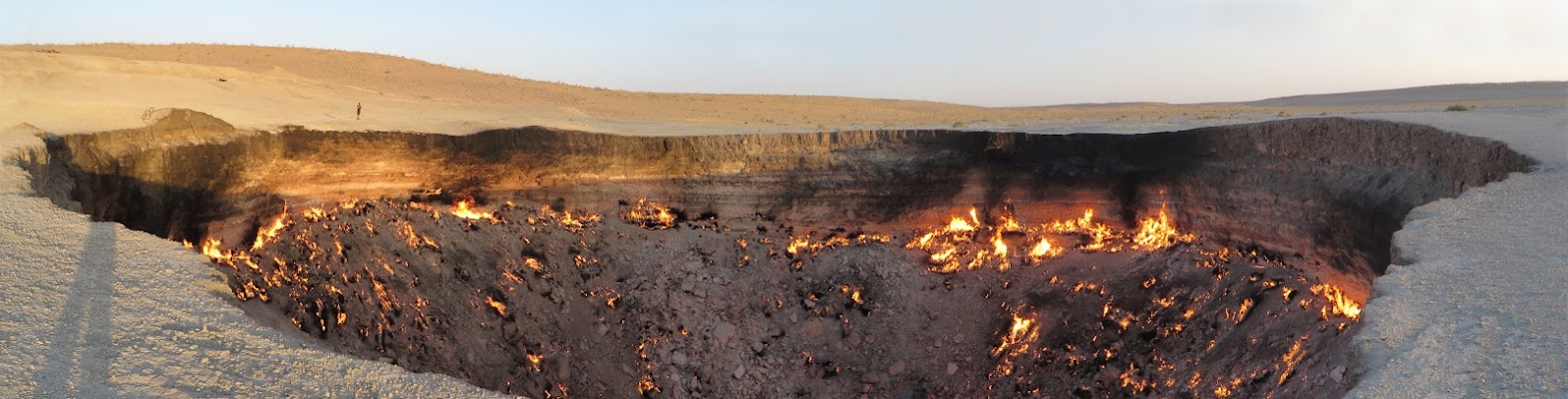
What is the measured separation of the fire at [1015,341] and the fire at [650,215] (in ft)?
13.2

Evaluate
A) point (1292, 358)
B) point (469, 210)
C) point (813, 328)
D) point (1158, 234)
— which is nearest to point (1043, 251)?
point (1158, 234)

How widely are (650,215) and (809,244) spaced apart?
77.6 inches

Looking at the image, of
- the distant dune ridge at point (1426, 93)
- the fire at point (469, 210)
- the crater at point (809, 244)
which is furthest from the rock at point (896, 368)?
the distant dune ridge at point (1426, 93)

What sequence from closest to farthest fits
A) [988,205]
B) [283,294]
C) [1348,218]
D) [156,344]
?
[156,344]
[283,294]
[1348,218]
[988,205]

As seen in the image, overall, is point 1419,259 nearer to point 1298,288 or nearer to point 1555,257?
point 1555,257

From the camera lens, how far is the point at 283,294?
23.3 ft

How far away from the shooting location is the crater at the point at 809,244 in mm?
8195

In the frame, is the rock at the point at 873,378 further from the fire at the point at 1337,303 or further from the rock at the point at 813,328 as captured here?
the fire at the point at 1337,303

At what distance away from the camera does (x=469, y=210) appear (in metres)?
10.1

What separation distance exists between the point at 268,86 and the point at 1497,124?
19664 millimetres

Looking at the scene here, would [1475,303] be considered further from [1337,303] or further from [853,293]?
[853,293]

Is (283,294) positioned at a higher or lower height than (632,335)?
higher

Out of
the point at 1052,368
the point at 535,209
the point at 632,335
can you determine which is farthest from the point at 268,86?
the point at 1052,368

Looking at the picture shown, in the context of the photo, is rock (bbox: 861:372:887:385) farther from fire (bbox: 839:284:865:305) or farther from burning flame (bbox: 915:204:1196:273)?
burning flame (bbox: 915:204:1196:273)
